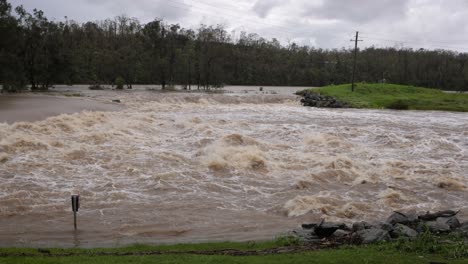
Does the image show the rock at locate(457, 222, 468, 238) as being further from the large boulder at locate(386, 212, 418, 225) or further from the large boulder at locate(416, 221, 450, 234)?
the large boulder at locate(386, 212, 418, 225)

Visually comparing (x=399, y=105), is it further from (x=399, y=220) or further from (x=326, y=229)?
(x=326, y=229)

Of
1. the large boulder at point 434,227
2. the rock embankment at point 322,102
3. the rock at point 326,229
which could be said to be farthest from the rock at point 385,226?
the rock embankment at point 322,102

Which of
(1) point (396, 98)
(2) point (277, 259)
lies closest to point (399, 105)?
(1) point (396, 98)

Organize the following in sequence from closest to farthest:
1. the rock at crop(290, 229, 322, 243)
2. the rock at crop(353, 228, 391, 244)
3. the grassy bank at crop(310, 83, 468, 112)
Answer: the rock at crop(353, 228, 391, 244), the rock at crop(290, 229, 322, 243), the grassy bank at crop(310, 83, 468, 112)

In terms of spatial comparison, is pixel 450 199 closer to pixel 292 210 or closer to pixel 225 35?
pixel 292 210

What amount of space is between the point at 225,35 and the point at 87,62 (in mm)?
45197

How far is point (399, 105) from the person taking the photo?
50.9 m

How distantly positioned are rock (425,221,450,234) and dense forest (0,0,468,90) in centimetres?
5077

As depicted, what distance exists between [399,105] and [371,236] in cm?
4590

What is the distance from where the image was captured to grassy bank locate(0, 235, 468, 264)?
6848 millimetres

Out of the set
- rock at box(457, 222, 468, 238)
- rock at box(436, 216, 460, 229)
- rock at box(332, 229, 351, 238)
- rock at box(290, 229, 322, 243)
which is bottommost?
rock at box(290, 229, 322, 243)

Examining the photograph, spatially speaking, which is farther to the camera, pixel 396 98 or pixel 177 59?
pixel 177 59

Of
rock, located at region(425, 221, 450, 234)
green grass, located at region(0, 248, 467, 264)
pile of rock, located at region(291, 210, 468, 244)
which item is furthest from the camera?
rock, located at region(425, 221, 450, 234)

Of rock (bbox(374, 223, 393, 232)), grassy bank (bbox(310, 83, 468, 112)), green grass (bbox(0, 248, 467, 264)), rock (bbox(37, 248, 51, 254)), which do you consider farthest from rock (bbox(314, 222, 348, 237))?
grassy bank (bbox(310, 83, 468, 112))
